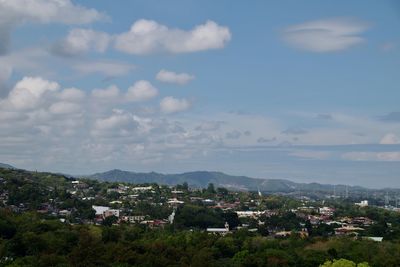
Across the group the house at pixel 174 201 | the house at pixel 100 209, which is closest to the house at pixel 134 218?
the house at pixel 100 209

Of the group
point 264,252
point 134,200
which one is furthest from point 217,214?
point 264,252

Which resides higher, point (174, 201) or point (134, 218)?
point (174, 201)

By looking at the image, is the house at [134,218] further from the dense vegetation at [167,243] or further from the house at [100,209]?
the house at [100,209]

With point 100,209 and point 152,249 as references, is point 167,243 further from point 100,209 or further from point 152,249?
point 100,209

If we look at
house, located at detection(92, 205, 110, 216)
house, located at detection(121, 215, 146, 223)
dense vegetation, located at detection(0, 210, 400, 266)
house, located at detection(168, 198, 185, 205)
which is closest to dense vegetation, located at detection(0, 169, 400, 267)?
dense vegetation, located at detection(0, 210, 400, 266)

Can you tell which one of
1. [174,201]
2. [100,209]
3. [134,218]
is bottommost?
[134,218]

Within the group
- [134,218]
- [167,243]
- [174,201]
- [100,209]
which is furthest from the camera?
[174,201]

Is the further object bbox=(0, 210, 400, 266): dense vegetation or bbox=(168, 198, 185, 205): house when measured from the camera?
bbox=(168, 198, 185, 205): house

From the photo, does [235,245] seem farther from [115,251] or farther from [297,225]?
[297,225]

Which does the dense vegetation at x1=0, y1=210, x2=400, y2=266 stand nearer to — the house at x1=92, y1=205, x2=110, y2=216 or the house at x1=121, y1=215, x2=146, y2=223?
the house at x1=121, y1=215, x2=146, y2=223

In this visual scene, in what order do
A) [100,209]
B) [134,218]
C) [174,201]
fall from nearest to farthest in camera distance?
1. [134,218]
2. [100,209]
3. [174,201]

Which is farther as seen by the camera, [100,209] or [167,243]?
[100,209]

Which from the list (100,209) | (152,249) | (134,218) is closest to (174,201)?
(100,209)
